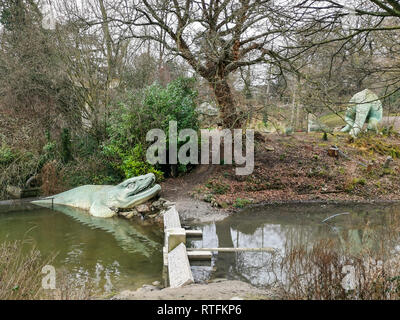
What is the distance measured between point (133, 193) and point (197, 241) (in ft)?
8.85

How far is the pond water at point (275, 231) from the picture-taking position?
509cm

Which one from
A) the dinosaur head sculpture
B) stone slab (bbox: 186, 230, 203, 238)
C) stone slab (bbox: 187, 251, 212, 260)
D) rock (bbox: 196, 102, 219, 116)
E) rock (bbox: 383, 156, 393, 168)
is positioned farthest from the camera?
rock (bbox: 383, 156, 393, 168)

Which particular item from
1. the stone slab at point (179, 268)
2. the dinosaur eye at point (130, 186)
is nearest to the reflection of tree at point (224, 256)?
the stone slab at point (179, 268)

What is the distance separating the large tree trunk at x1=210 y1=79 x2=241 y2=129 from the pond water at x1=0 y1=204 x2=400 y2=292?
326 centimetres

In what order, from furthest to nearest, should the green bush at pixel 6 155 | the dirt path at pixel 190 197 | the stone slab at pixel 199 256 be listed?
the green bush at pixel 6 155 < the dirt path at pixel 190 197 < the stone slab at pixel 199 256

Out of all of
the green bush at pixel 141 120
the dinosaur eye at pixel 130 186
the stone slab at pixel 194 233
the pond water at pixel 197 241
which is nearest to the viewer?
the pond water at pixel 197 241

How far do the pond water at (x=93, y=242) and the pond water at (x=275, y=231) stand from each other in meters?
0.97

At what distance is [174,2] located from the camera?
10.0 m

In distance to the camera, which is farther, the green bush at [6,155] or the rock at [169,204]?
the green bush at [6,155]

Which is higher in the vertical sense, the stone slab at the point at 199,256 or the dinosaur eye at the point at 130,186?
the dinosaur eye at the point at 130,186

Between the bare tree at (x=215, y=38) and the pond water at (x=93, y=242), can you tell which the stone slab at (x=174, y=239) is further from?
the bare tree at (x=215, y=38)

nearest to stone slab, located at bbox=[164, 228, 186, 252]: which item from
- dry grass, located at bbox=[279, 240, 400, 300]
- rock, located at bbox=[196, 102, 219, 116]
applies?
dry grass, located at bbox=[279, 240, 400, 300]

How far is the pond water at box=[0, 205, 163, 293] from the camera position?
5.10m

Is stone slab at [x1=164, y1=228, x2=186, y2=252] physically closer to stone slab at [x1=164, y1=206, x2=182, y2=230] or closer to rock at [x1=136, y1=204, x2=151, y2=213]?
stone slab at [x1=164, y1=206, x2=182, y2=230]
